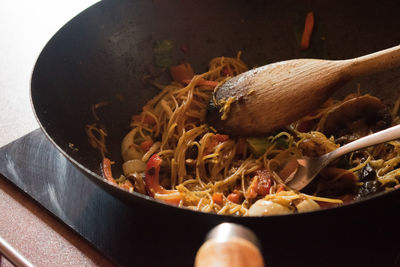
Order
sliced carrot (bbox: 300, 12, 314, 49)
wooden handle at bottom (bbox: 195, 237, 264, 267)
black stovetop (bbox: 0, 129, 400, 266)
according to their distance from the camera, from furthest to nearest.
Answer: sliced carrot (bbox: 300, 12, 314, 49)
black stovetop (bbox: 0, 129, 400, 266)
wooden handle at bottom (bbox: 195, 237, 264, 267)

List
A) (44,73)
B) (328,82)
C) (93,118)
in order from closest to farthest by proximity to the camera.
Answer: (44,73) → (328,82) → (93,118)

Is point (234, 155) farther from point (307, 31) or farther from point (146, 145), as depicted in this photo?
point (307, 31)

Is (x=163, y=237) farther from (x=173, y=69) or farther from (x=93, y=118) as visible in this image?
(x=173, y=69)

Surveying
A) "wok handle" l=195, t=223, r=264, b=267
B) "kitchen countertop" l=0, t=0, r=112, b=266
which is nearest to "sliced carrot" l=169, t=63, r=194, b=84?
"kitchen countertop" l=0, t=0, r=112, b=266

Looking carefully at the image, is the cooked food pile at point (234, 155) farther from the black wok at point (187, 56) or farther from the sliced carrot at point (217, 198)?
the black wok at point (187, 56)

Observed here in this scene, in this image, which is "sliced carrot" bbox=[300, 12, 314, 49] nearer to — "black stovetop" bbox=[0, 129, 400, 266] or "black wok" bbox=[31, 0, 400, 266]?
"black wok" bbox=[31, 0, 400, 266]

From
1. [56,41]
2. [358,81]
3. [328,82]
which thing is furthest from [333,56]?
[56,41]
